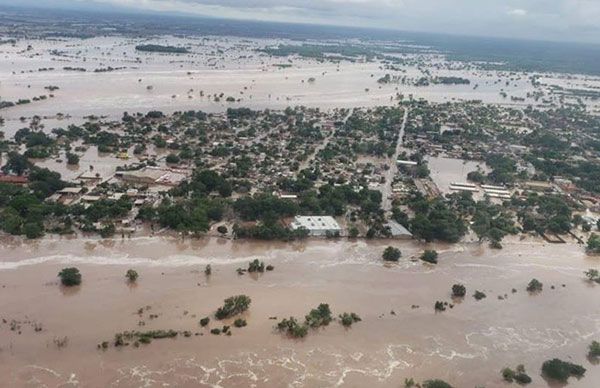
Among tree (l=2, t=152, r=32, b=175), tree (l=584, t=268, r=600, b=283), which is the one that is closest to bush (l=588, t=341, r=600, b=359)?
tree (l=584, t=268, r=600, b=283)

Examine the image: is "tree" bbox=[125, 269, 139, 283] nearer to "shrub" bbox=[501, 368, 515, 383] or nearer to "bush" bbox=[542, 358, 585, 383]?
"shrub" bbox=[501, 368, 515, 383]

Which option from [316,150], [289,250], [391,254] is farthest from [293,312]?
[316,150]

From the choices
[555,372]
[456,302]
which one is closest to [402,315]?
[456,302]

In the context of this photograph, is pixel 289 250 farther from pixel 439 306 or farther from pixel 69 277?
pixel 69 277

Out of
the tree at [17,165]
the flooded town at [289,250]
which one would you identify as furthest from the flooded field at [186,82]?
the tree at [17,165]

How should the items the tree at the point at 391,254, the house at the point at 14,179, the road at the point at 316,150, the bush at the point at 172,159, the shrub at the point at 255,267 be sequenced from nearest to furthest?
the shrub at the point at 255,267 < the tree at the point at 391,254 < the house at the point at 14,179 < the bush at the point at 172,159 < the road at the point at 316,150

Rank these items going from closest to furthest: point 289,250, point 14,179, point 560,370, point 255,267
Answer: point 560,370 < point 255,267 < point 289,250 < point 14,179

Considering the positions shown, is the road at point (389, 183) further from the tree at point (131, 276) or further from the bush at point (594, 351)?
the tree at point (131, 276)
